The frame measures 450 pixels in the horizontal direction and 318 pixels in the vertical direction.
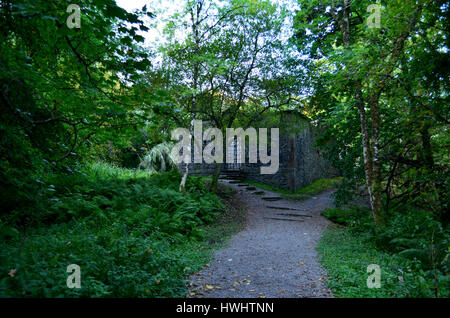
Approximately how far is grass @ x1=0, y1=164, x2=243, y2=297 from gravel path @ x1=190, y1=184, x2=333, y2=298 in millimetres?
405

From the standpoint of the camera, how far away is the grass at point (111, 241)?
2653 mm

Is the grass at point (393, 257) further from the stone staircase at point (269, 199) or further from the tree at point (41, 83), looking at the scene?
the tree at point (41, 83)

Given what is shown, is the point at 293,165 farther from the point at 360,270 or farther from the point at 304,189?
the point at 360,270

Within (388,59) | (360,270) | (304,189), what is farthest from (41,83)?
(304,189)

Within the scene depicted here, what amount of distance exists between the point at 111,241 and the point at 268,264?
9.38 feet

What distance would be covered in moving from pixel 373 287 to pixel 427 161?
4362 mm

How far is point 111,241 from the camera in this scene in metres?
3.91

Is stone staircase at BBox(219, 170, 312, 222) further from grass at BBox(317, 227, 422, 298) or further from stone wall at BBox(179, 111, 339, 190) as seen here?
grass at BBox(317, 227, 422, 298)

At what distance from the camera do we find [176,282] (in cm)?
365

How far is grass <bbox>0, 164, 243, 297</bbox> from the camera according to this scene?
8.70 feet

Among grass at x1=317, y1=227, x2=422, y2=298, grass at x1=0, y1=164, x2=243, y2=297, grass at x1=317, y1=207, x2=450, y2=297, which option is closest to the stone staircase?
grass at x1=0, y1=164, x2=243, y2=297

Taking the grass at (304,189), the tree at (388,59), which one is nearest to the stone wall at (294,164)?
the grass at (304,189)

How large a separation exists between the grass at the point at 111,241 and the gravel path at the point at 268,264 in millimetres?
405
